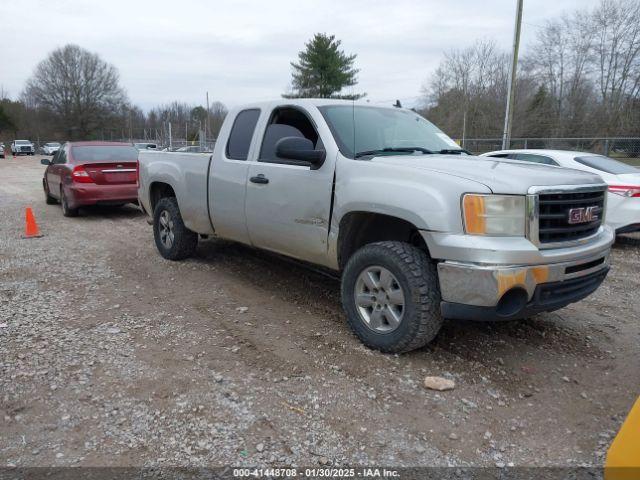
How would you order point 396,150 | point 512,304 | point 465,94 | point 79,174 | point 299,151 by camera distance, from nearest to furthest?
point 512,304
point 299,151
point 396,150
point 79,174
point 465,94

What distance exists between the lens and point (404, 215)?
349 cm

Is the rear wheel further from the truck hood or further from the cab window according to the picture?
the truck hood

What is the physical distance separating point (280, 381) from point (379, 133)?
2.29m

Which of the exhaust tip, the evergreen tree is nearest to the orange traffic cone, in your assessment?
the exhaust tip

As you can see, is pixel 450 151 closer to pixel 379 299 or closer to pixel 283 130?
pixel 283 130

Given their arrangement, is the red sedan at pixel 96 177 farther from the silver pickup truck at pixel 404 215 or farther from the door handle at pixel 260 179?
the door handle at pixel 260 179

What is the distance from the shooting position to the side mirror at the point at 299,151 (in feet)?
13.3

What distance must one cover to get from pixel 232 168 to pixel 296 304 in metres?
1.51

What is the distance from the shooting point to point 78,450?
2.71 m

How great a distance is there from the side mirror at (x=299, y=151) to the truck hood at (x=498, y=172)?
1.50 ft

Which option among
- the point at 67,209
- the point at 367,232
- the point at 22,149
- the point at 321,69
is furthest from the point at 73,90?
the point at 367,232

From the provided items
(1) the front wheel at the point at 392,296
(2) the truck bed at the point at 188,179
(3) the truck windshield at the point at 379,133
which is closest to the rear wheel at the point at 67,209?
(2) the truck bed at the point at 188,179

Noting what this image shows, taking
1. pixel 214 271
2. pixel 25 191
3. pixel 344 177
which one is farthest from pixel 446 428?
pixel 25 191

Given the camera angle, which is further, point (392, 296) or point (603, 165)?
point (603, 165)
